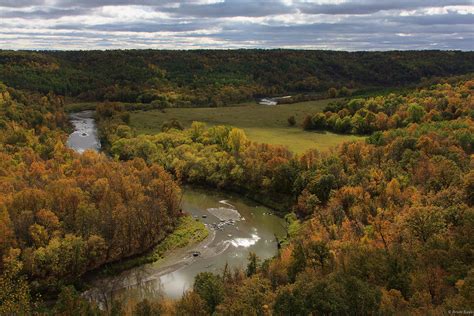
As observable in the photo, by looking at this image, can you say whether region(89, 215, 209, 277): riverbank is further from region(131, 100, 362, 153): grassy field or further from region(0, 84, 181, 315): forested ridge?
region(131, 100, 362, 153): grassy field

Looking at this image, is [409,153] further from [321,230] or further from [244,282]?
[244,282]

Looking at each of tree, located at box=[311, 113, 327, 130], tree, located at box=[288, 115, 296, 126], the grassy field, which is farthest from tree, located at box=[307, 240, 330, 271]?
tree, located at box=[288, 115, 296, 126]

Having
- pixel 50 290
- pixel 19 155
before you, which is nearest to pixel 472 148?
pixel 50 290

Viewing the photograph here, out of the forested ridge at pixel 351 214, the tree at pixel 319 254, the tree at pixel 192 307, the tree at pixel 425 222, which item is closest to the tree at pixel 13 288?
the forested ridge at pixel 351 214

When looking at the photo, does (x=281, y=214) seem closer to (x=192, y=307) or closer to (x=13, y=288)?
(x=192, y=307)

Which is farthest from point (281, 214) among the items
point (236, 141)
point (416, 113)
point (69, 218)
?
point (416, 113)
